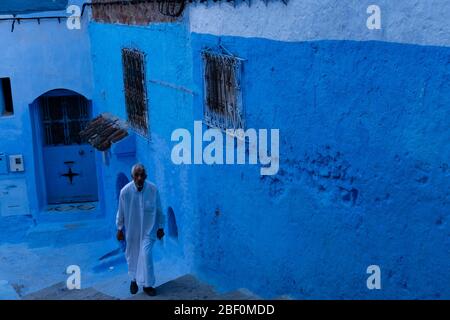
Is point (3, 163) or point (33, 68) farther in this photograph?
point (3, 163)

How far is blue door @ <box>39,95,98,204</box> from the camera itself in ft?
45.4

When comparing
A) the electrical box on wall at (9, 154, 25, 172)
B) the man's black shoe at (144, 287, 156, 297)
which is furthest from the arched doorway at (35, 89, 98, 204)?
the man's black shoe at (144, 287, 156, 297)

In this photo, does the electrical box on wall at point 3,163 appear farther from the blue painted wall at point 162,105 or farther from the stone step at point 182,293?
the stone step at point 182,293

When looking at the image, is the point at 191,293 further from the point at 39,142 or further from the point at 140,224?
the point at 39,142

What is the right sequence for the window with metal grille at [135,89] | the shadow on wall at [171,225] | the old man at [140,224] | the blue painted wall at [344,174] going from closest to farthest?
1. the blue painted wall at [344,174]
2. the old man at [140,224]
3. the shadow on wall at [171,225]
4. the window with metal grille at [135,89]

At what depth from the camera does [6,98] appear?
13562 millimetres

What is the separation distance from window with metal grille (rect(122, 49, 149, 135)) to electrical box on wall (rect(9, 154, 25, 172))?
3574mm

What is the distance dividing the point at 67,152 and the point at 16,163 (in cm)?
109

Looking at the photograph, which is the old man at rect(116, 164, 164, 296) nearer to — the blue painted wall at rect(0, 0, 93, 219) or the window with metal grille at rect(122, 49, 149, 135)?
the window with metal grille at rect(122, 49, 149, 135)

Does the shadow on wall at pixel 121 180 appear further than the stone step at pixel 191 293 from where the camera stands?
Yes

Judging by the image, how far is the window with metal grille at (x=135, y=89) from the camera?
997 centimetres

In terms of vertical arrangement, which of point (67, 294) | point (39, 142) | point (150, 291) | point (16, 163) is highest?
point (39, 142)

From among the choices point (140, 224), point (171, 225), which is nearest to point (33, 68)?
point (171, 225)

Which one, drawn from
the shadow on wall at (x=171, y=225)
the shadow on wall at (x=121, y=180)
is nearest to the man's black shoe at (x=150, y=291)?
the shadow on wall at (x=171, y=225)
